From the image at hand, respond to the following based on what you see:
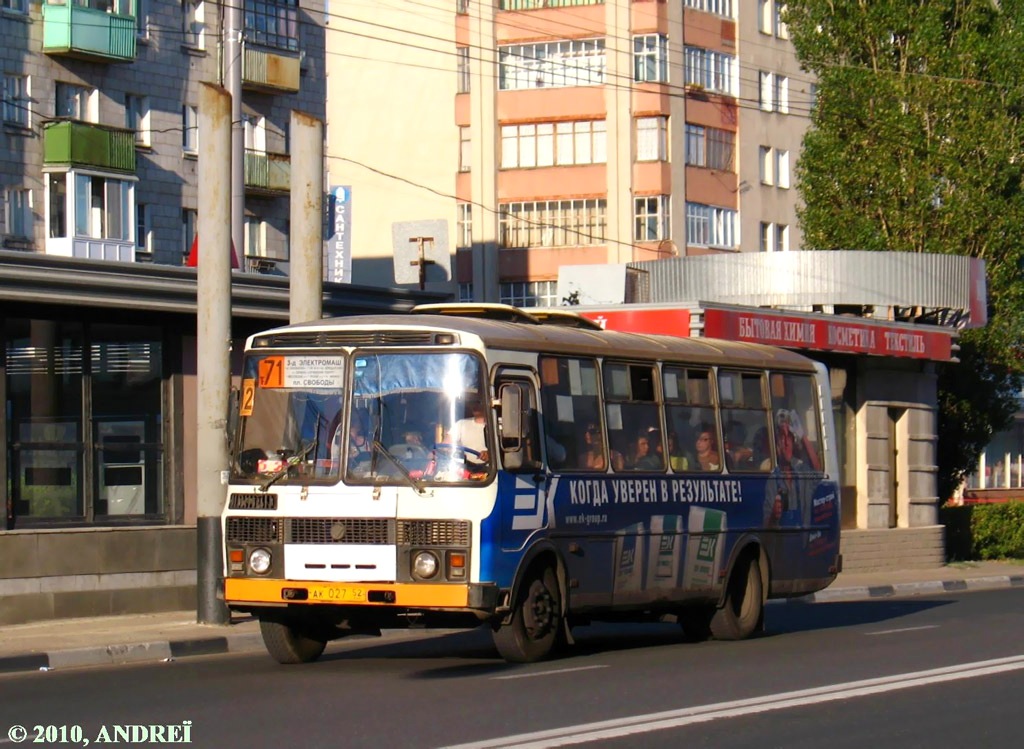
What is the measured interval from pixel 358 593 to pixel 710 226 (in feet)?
172

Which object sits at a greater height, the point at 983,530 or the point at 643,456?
the point at 643,456

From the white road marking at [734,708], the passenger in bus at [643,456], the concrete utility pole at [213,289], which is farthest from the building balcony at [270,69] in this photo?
the white road marking at [734,708]

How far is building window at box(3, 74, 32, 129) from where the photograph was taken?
38.5 meters

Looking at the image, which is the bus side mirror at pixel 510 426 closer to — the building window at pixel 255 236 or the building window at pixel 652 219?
the building window at pixel 255 236

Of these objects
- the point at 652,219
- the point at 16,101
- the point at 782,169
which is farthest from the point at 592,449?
the point at 782,169

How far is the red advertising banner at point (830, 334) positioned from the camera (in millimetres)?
25959

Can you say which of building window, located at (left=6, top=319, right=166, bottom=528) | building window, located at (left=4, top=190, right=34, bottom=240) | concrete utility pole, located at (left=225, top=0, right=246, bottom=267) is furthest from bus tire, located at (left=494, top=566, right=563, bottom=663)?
building window, located at (left=4, top=190, right=34, bottom=240)

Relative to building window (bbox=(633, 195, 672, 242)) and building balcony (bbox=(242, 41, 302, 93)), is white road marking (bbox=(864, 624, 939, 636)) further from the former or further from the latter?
building window (bbox=(633, 195, 672, 242))

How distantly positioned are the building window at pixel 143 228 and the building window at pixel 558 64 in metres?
23.2

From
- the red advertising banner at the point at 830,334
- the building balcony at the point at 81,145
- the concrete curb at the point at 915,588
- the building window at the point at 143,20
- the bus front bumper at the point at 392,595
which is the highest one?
the building window at the point at 143,20

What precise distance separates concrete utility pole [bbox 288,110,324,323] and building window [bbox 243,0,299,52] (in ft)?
93.1

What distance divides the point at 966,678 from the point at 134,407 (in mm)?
10662

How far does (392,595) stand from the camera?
1246 centimetres

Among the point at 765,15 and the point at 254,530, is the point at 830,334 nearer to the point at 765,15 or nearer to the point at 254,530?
the point at 254,530
